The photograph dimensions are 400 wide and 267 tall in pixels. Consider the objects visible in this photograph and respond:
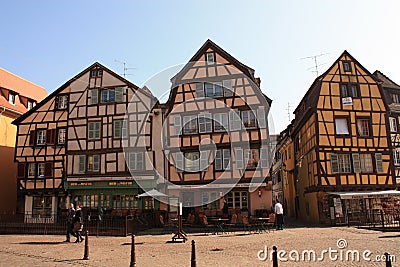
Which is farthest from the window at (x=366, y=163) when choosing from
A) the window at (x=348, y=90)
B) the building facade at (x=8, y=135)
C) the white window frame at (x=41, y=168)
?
the building facade at (x=8, y=135)

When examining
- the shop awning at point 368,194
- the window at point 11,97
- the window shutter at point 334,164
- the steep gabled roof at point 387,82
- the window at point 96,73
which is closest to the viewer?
the shop awning at point 368,194

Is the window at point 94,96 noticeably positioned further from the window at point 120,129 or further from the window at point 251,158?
the window at point 251,158

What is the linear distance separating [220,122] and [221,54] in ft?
15.7

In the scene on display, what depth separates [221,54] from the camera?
27203mm

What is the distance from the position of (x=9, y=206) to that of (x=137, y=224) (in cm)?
1425

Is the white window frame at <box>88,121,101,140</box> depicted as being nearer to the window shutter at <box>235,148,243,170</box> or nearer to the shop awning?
the window shutter at <box>235,148,243,170</box>

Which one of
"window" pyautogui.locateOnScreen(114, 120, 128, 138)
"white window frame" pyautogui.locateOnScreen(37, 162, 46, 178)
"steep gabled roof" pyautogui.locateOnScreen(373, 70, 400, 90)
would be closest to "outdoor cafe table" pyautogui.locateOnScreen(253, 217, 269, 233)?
"window" pyautogui.locateOnScreen(114, 120, 128, 138)

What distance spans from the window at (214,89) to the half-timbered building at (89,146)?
386 cm

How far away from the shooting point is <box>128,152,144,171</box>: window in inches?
1061

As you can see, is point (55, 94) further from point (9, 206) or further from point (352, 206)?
point (352, 206)

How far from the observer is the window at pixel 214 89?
2684 centimetres

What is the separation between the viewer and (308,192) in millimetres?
28094

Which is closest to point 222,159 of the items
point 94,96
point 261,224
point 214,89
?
point 214,89

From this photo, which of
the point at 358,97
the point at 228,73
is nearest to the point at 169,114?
the point at 228,73
